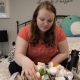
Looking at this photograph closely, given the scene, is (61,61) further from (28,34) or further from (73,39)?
(73,39)

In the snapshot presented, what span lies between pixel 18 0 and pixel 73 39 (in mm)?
1134

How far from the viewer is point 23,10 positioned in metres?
2.41

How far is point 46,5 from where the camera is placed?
102 cm

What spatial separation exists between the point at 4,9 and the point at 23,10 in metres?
0.33

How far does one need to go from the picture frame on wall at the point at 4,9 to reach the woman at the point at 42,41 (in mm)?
1411

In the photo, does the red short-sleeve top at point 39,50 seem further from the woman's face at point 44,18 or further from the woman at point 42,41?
the woman's face at point 44,18

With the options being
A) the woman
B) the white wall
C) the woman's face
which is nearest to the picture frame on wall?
the white wall

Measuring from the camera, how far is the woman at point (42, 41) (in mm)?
998

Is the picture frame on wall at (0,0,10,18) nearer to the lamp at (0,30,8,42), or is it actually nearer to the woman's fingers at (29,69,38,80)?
the lamp at (0,30,8,42)

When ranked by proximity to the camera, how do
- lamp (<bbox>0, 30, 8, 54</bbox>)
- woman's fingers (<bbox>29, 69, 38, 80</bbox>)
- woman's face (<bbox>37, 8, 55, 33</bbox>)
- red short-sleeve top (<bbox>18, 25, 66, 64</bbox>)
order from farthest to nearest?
lamp (<bbox>0, 30, 8, 54</bbox>), red short-sleeve top (<bbox>18, 25, 66, 64</bbox>), woman's face (<bbox>37, 8, 55, 33</bbox>), woman's fingers (<bbox>29, 69, 38, 80</bbox>)

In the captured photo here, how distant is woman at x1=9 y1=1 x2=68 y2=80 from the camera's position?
3.27 ft

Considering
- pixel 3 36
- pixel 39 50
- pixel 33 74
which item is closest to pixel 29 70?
pixel 33 74

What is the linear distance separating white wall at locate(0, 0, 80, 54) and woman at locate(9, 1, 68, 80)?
1.30 metres

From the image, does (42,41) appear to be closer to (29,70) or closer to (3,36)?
(29,70)
